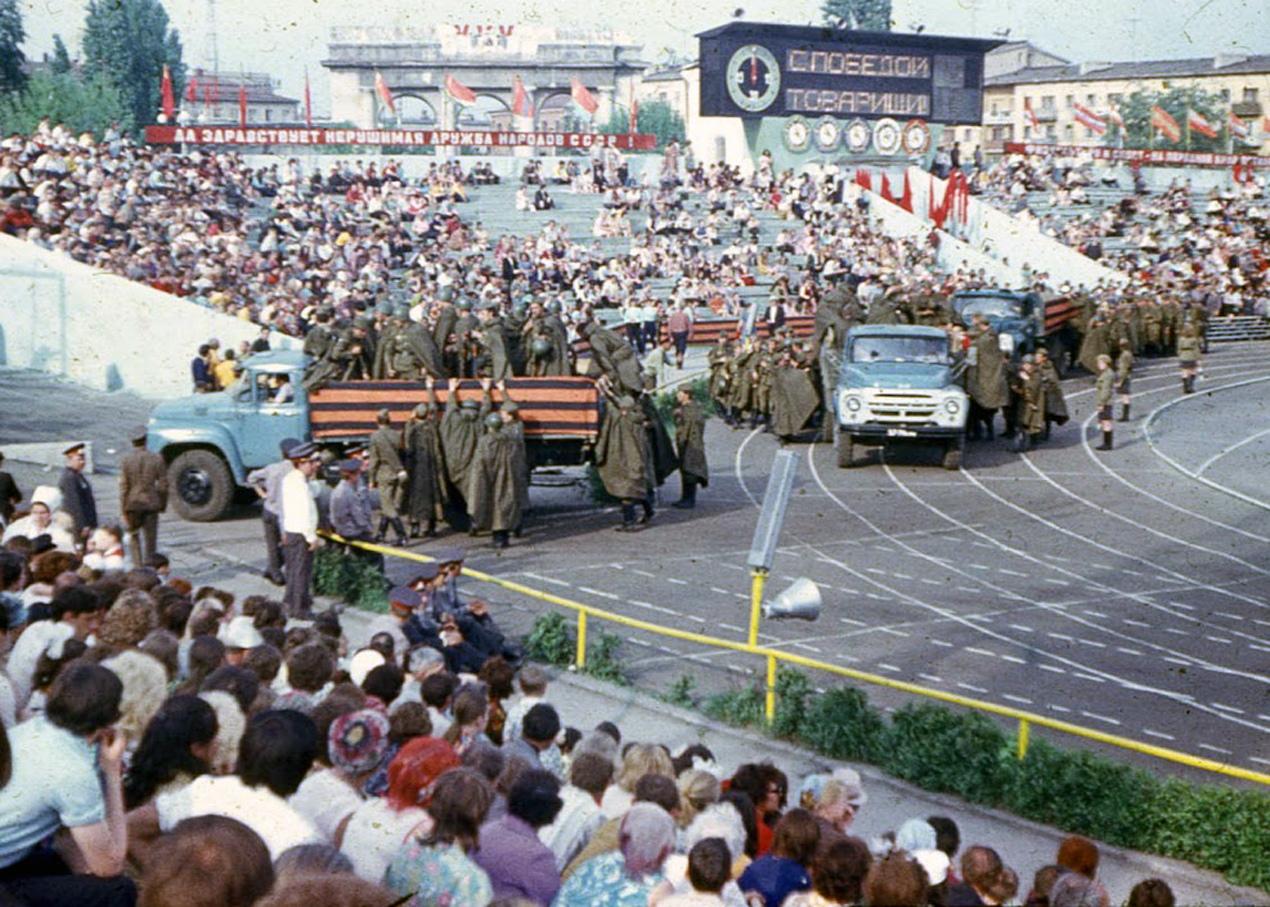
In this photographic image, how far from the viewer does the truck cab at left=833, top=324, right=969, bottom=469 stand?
83.9 ft

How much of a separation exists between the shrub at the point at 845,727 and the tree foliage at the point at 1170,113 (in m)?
69.5

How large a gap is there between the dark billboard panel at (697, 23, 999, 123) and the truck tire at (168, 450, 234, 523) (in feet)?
126

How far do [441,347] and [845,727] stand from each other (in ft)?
34.0

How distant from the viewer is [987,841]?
10.4m

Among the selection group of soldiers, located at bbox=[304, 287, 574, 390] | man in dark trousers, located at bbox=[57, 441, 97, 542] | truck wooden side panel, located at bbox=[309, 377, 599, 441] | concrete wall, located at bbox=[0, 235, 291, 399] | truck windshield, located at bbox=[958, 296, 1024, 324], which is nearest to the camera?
man in dark trousers, located at bbox=[57, 441, 97, 542]

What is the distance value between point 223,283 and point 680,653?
64.4ft

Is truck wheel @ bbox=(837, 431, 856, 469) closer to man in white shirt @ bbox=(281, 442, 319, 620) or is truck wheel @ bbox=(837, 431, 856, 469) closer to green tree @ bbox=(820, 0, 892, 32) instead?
man in white shirt @ bbox=(281, 442, 319, 620)

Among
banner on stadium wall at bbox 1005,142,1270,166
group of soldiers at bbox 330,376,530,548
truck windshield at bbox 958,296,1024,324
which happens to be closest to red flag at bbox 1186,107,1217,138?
banner on stadium wall at bbox 1005,142,1270,166

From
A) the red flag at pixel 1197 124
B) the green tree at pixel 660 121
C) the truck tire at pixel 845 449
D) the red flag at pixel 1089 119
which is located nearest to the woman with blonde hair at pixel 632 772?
the truck tire at pixel 845 449

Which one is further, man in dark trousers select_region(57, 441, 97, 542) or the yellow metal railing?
man in dark trousers select_region(57, 441, 97, 542)

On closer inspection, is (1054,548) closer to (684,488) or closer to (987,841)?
(684,488)

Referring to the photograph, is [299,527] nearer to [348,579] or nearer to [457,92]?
[348,579]

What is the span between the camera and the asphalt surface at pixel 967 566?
1423cm

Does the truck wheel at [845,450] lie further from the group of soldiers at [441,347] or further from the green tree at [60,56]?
the green tree at [60,56]
